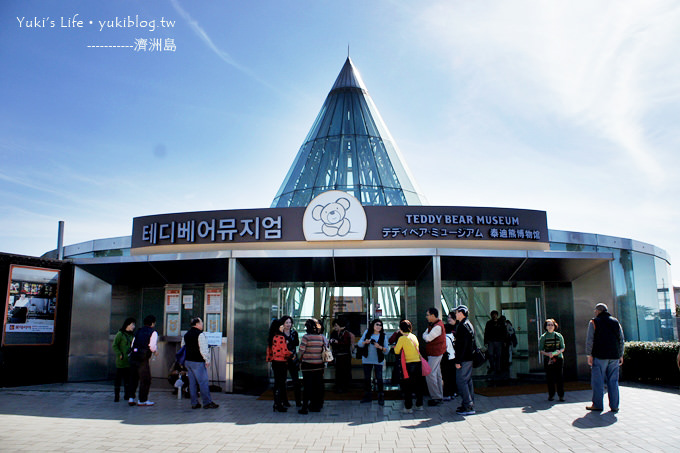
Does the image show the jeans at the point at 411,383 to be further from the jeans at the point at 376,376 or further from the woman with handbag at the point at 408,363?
the jeans at the point at 376,376

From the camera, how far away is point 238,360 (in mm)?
10836

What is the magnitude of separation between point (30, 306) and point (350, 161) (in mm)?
9373

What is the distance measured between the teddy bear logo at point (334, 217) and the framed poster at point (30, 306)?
6.32m

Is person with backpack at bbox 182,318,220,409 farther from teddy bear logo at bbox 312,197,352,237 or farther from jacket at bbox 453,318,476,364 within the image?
jacket at bbox 453,318,476,364

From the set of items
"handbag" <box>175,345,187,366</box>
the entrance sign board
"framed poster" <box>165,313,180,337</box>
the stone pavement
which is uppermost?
the entrance sign board

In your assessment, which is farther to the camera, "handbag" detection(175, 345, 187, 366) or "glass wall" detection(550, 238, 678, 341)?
"glass wall" detection(550, 238, 678, 341)

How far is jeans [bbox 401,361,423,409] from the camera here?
838cm

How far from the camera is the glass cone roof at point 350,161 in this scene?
1574 centimetres

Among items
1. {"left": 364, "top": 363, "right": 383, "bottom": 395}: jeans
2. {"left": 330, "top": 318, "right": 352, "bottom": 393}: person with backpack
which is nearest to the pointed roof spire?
{"left": 330, "top": 318, "right": 352, "bottom": 393}: person with backpack

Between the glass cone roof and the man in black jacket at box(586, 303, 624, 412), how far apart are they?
792cm

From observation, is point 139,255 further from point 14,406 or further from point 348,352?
point 348,352

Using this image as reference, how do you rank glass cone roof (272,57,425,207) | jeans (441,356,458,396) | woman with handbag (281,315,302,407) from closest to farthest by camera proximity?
woman with handbag (281,315,302,407)
jeans (441,356,458,396)
glass cone roof (272,57,425,207)

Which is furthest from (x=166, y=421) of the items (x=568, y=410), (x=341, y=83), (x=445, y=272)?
(x=341, y=83)

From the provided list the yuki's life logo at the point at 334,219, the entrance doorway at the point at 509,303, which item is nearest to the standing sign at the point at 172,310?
the yuki's life logo at the point at 334,219
